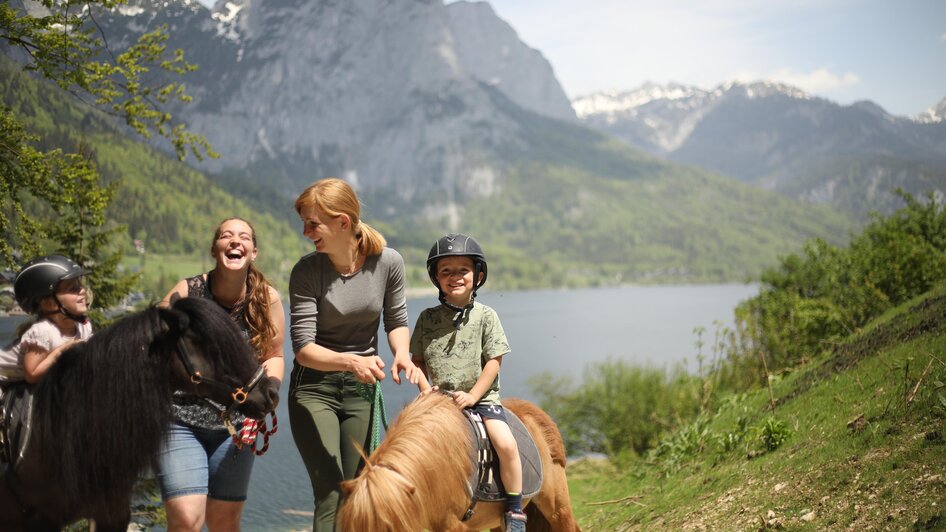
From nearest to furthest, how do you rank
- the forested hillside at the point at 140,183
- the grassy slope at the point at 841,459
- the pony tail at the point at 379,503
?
the pony tail at the point at 379,503 → the grassy slope at the point at 841,459 → the forested hillside at the point at 140,183

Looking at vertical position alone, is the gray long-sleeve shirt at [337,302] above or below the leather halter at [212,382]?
above

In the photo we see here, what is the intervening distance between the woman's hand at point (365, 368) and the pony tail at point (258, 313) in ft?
1.59

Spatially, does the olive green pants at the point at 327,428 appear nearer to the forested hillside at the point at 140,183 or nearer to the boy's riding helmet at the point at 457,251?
the boy's riding helmet at the point at 457,251

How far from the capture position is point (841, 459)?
15.2 ft

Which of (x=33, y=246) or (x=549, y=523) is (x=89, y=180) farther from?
(x=549, y=523)

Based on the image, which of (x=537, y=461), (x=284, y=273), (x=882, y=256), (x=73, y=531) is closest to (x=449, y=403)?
(x=537, y=461)

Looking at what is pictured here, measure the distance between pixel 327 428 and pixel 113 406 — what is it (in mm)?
1024

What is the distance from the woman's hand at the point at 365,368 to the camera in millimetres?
3525

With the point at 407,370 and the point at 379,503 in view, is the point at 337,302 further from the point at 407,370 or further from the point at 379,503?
the point at 379,503

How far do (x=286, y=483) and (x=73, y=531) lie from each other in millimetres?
14704

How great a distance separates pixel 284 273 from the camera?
75.6 m

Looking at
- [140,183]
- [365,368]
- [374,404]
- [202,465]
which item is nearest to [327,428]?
[374,404]

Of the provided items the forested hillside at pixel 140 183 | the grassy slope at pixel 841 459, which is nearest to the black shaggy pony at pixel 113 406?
the forested hillside at pixel 140 183

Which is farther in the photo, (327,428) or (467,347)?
(467,347)
